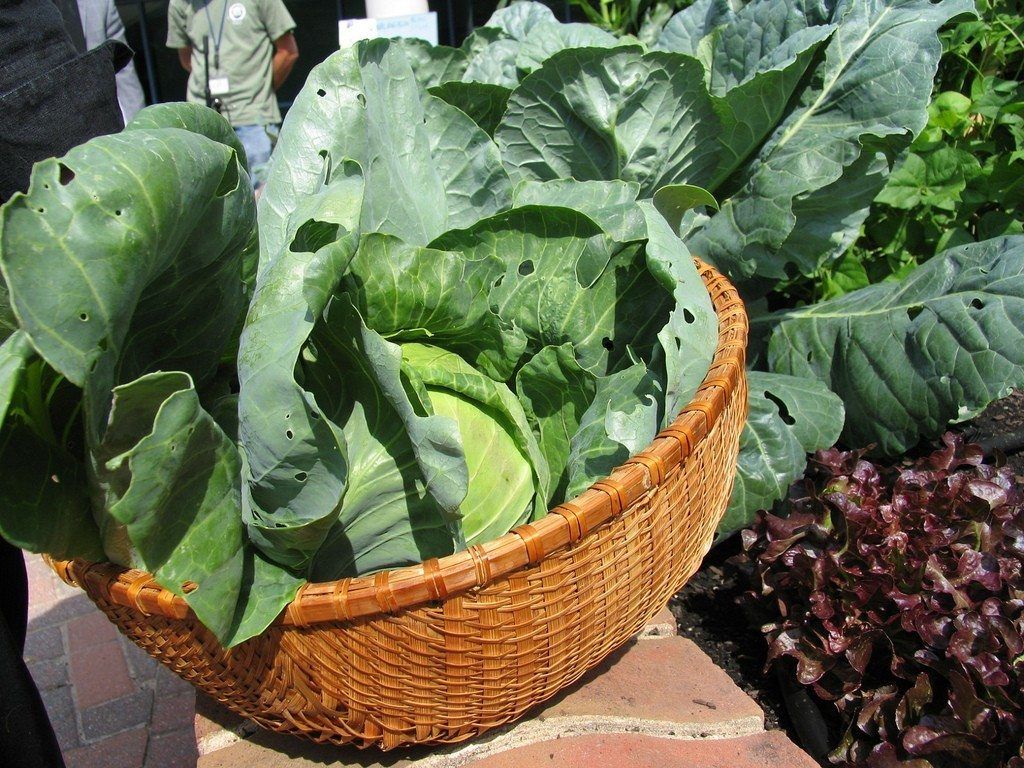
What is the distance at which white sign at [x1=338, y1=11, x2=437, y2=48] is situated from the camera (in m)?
2.92

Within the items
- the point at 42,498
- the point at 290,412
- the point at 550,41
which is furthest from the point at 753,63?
the point at 42,498

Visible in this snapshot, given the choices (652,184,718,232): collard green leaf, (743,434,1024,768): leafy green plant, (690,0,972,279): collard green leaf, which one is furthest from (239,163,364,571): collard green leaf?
(690,0,972,279): collard green leaf

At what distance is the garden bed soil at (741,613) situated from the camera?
5.66 ft

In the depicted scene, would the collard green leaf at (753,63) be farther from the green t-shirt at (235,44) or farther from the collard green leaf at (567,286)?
the green t-shirt at (235,44)

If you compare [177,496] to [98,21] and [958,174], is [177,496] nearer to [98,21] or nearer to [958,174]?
[958,174]

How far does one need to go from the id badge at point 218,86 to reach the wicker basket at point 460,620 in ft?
13.2

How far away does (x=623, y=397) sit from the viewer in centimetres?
138

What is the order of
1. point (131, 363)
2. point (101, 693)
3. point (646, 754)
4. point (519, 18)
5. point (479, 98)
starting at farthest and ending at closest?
point (519, 18) → point (101, 693) → point (479, 98) → point (646, 754) → point (131, 363)

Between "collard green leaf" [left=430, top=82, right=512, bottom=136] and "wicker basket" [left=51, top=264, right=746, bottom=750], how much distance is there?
1.00m

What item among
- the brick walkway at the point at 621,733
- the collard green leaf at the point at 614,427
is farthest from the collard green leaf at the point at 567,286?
the brick walkway at the point at 621,733

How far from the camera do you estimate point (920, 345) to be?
1.88 meters

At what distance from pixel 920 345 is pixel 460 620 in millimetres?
1288

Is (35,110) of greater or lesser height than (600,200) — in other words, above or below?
above

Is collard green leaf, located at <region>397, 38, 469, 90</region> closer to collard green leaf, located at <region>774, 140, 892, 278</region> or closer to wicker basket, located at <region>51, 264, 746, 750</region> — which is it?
collard green leaf, located at <region>774, 140, 892, 278</region>
